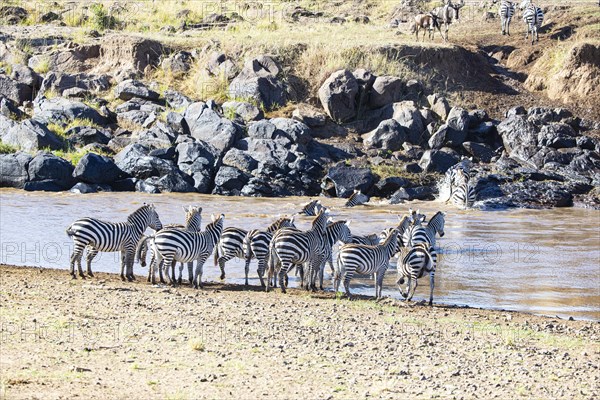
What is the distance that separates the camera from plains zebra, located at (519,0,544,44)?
41.2m

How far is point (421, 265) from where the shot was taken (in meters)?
14.5

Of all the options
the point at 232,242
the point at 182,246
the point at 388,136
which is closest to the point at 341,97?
the point at 388,136

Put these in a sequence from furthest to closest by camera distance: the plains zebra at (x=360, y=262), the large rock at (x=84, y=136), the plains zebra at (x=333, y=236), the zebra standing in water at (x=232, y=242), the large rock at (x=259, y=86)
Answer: the large rock at (x=259, y=86) → the large rock at (x=84, y=136) → the zebra standing in water at (x=232, y=242) → the plains zebra at (x=333, y=236) → the plains zebra at (x=360, y=262)

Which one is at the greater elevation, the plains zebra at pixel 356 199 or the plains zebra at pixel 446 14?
the plains zebra at pixel 446 14

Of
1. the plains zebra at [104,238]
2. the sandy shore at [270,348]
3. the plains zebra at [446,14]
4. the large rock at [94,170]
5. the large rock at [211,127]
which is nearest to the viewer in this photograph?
the sandy shore at [270,348]

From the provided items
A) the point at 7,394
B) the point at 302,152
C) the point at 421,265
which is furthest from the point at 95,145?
the point at 7,394

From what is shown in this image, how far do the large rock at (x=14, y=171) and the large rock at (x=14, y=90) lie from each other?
6919 mm

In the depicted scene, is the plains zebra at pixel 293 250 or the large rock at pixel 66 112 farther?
the large rock at pixel 66 112

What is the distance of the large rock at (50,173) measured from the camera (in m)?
29.6

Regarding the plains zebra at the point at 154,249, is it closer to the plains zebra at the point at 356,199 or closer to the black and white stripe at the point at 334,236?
the black and white stripe at the point at 334,236

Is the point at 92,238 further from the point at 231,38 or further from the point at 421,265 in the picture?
the point at 231,38

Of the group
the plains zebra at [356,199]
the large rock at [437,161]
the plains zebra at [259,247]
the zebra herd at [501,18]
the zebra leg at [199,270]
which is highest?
the zebra herd at [501,18]

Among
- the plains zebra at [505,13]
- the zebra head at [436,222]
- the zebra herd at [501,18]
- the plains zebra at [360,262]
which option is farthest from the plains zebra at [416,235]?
the plains zebra at [505,13]

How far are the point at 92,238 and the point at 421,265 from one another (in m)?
5.47
